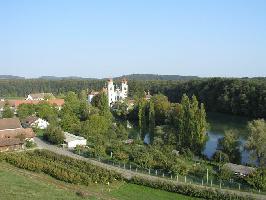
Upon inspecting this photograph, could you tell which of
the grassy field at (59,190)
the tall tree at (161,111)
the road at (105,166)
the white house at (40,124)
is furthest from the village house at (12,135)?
the tall tree at (161,111)

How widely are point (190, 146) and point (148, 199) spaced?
14357mm

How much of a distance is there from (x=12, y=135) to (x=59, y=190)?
19.6m

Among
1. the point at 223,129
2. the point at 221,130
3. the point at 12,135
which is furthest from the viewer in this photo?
the point at 223,129

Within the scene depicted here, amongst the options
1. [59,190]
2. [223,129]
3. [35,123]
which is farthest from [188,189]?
[35,123]

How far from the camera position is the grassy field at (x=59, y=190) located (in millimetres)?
24953

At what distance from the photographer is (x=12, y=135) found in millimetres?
44406

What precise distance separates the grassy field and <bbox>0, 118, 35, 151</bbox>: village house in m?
10.7

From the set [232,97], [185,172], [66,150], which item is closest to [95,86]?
[232,97]

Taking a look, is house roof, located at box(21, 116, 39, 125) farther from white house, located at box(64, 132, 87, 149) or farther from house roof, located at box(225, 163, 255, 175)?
house roof, located at box(225, 163, 255, 175)

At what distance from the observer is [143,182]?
2878 centimetres

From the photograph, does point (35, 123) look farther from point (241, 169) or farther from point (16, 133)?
point (241, 169)

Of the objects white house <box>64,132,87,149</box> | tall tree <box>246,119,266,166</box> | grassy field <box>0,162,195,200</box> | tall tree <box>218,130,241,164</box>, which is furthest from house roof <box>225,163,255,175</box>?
white house <box>64,132,87,149</box>

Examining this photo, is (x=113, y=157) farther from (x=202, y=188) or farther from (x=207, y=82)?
(x=207, y=82)

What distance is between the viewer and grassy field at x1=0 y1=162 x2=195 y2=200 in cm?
2495
